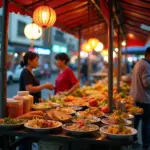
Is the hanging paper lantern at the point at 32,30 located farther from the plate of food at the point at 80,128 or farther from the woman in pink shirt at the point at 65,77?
the plate of food at the point at 80,128

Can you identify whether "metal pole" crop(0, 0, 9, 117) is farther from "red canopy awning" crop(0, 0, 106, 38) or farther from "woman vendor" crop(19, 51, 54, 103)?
"woman vendor" crop(19, 51, 54, 103)

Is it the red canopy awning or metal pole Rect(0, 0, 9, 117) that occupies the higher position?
the red canopy awning

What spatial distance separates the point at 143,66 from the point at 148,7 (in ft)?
4.33

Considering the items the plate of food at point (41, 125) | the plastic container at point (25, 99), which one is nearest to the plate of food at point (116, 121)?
the plate of food at point (41, 125)

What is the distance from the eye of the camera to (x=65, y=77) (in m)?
6.36

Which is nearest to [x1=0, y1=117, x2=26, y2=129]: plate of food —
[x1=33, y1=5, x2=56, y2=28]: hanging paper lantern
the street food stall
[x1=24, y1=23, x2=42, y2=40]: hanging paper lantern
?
the street food stall

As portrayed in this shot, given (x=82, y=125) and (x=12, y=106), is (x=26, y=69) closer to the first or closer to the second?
(x=12, y=106)

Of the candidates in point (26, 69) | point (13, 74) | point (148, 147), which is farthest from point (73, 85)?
point (13, 74)

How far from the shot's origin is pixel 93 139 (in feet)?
10.2

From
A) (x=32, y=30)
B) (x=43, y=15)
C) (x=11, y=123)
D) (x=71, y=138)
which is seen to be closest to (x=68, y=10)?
(x=32, y=30)

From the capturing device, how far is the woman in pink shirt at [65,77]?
6251 mm

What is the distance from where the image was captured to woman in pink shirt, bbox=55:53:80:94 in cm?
625

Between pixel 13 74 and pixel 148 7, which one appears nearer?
pixel 148 7

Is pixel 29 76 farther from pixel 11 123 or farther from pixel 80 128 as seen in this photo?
pixel 80 128
